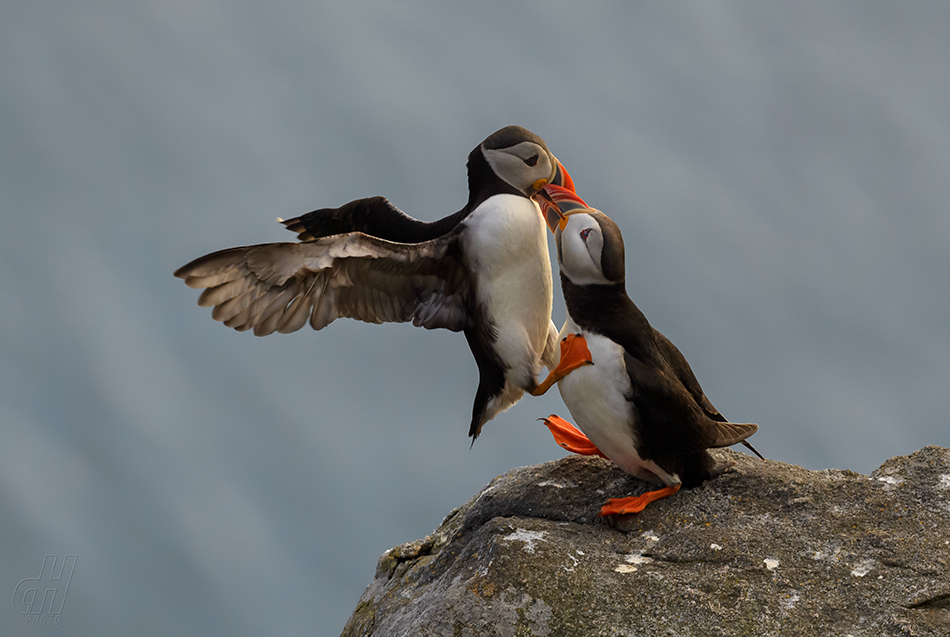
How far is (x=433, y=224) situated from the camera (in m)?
5.66

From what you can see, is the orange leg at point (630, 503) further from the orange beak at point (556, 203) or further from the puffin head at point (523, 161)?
the puffin head at point (523, 161)

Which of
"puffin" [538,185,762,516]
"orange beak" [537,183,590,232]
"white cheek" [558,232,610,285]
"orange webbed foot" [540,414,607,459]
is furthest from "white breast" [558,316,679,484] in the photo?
"orange beak" [537,183,590,232]

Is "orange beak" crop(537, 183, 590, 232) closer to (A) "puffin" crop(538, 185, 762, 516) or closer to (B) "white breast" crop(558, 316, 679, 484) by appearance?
(A) "puffin" crop(538, 185, 762, 516)

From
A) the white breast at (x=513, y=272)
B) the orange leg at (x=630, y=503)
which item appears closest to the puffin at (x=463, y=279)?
the white breast at (x=513, y=272)

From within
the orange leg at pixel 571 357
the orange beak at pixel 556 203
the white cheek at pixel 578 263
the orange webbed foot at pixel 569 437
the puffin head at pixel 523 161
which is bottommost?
the orange webbed foot at pixel 569 437

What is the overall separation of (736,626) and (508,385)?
1875mm

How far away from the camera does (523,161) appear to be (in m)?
4.99

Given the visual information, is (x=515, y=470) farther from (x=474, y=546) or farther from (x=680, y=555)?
(x=680, y=555)

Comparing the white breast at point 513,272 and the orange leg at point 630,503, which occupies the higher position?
the white breast at point 513,272

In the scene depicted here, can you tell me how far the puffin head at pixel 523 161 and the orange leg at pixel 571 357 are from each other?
42.1 inches

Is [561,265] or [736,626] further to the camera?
[561,265]

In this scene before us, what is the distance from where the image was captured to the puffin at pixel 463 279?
4.64m

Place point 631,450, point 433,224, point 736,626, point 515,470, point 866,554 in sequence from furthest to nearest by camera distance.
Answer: point 433,224, point 515,470, point 631,450, point 866,554, point 736,626

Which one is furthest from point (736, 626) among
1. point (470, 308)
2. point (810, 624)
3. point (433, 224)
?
point (433, 224)
